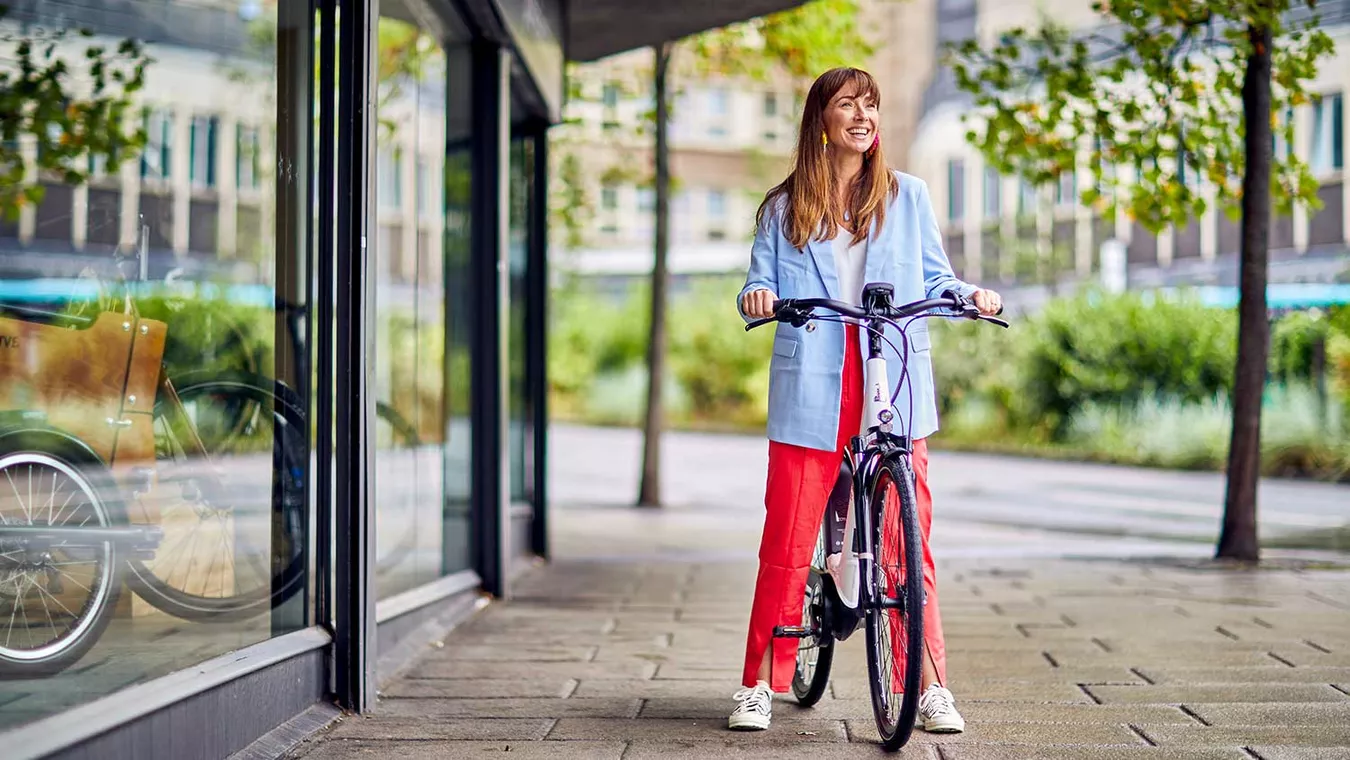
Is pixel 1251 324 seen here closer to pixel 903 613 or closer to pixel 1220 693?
pixel 1220 693

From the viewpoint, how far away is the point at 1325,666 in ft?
17.9

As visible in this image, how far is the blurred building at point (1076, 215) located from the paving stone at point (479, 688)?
13285 millimetres

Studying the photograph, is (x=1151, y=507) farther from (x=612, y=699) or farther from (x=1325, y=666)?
(x=612, y=699)

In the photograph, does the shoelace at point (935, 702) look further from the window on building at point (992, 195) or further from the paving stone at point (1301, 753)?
the window on building at point (992, 195)

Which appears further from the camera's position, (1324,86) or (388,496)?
(1324,86)

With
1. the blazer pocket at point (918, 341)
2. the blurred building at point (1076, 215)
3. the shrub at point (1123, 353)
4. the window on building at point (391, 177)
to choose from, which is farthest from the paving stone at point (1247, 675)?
the shrub at point (1123, 353)

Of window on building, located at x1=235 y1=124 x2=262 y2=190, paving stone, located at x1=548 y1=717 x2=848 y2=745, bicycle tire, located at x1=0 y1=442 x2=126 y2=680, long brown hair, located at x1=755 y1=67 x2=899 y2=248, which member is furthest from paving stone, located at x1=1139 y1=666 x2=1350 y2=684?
window on building, located at x1=235 y1=124 x2=262 y2=190

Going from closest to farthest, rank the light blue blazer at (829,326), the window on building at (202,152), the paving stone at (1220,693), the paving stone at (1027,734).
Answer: the paving stone at (1027,734) < the light blue blazer at (829,326) < the paving stone at (1220,693) < the window on building at (202,152)

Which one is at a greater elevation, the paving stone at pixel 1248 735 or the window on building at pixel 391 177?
the window on building at pixel 391 177

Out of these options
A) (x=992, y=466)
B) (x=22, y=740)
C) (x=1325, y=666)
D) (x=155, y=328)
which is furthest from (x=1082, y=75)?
(x=992, y=466)

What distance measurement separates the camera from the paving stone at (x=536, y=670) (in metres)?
5.45

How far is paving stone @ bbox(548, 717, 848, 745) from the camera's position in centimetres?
436

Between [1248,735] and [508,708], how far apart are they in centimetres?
221

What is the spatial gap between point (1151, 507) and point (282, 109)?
9980mm
